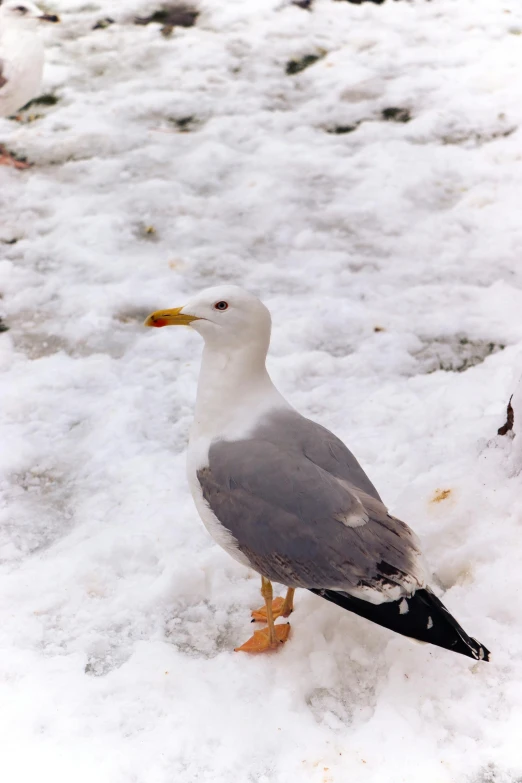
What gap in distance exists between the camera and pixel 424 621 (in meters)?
1.90

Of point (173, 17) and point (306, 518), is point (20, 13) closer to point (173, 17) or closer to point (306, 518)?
point (173, 17)

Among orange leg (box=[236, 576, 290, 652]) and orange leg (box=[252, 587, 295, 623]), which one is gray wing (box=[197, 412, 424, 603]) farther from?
orange leg (box=[252, 587, 295, 623])

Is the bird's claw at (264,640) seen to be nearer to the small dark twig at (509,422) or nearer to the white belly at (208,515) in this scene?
the white belly at (208,515)

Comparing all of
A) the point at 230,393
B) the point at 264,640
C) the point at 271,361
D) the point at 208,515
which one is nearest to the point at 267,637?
the point at 264,640

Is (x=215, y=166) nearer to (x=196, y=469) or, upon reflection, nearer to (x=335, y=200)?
(x=335, y=200)

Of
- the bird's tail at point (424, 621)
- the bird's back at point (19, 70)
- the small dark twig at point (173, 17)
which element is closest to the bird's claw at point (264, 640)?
the bird's tail at point (424, 621)

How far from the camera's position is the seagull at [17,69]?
4930mm

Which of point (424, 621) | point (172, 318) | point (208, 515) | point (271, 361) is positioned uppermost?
point (172, 318)

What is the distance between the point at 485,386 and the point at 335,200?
1794mm

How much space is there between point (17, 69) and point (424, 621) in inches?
177

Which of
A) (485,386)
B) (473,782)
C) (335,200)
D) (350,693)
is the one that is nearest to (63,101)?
(335,200)

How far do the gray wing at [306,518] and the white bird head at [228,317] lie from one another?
286 millimetres

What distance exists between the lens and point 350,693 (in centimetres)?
209

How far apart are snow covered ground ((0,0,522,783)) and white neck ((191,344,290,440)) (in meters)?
0.52
